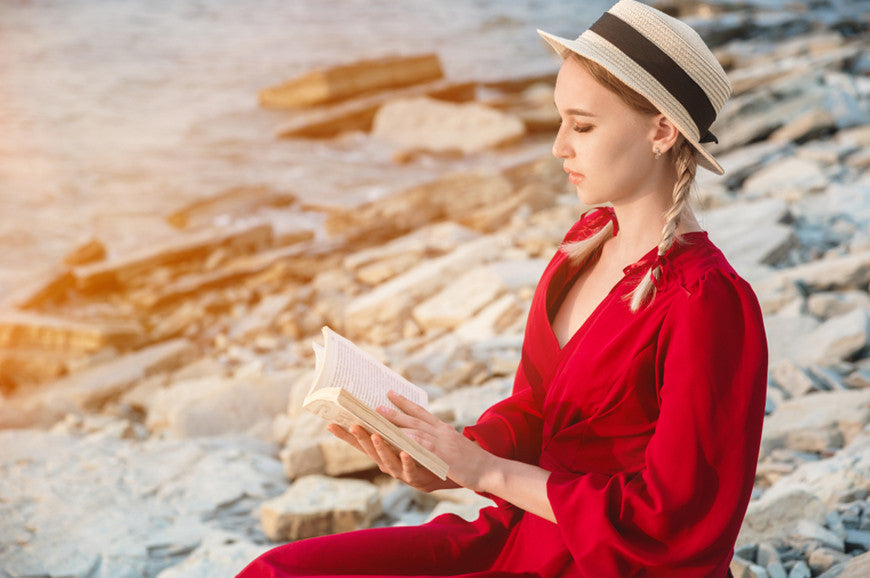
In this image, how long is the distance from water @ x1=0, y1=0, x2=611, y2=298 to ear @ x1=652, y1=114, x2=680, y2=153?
725 cm

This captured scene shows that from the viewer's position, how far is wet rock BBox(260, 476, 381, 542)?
328cm

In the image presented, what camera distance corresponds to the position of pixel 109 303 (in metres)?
7.60

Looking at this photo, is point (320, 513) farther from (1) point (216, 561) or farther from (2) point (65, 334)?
(2) point (65, 334)

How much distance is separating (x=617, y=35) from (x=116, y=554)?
2924 millimetres

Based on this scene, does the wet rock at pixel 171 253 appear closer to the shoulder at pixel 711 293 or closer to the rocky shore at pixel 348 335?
the rocky shore at pixel 348 335

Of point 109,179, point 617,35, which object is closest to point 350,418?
point 617,35

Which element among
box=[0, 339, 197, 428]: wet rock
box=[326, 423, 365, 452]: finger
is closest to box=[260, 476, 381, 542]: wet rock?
box=[326, 423, 365, 452]: finger

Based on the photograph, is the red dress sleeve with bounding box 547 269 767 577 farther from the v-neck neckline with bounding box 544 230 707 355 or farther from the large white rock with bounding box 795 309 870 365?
the large white rock with bounding box 795 309 870 365

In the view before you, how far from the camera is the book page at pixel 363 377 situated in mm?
1606

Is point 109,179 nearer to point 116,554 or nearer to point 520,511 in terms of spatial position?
point 116,554

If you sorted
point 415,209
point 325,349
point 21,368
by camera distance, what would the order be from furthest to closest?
point 415,209
point 21,368
point 325,349

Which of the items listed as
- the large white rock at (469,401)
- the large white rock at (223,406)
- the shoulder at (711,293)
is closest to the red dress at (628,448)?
the shoulder at (711,293)

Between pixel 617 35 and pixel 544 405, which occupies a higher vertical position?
pixel 617 35

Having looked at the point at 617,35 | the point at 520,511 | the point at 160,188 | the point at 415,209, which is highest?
the point at 617,35
